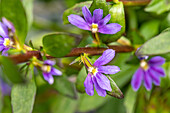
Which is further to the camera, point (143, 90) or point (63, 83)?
point (143, 90)

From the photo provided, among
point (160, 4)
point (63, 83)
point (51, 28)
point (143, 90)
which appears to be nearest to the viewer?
point (63, 83)

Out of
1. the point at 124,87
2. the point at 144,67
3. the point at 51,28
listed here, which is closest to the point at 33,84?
the point at 144,67

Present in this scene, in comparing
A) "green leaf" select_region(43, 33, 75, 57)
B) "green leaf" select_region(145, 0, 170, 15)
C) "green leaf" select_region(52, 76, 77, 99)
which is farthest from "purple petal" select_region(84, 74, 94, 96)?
"green leaf" select_region(145, 0, 170, 15)

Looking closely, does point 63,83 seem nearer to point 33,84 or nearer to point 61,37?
point 33,84

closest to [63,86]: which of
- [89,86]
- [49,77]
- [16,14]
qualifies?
[49,77]

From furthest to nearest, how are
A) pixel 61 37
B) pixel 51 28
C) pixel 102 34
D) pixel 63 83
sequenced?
pixel 51 28 < pixel 63 83 < pixel 102 34 < pixel 61 37

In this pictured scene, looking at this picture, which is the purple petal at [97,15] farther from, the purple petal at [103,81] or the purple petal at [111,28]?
the purple petal at [103,81]

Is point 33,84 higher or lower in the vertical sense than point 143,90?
higher

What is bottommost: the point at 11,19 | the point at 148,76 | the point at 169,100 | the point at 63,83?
the point at 169,100
